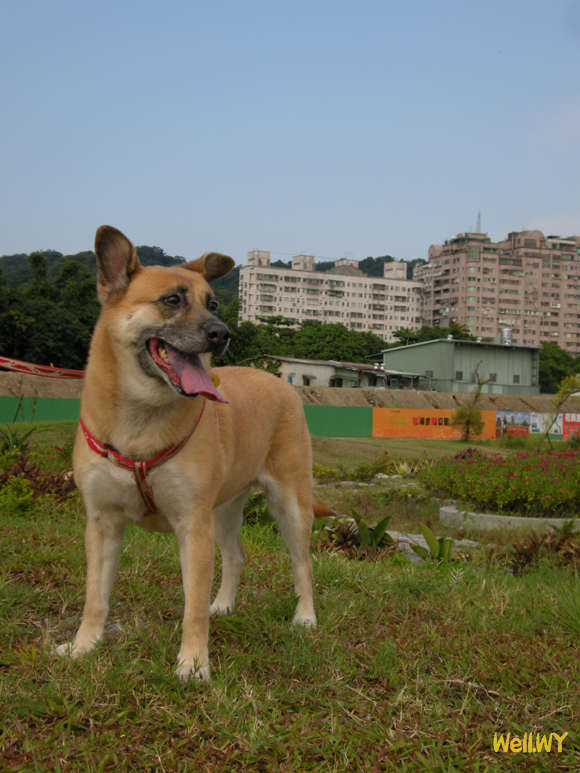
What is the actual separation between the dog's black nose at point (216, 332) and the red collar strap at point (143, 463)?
0.56 m

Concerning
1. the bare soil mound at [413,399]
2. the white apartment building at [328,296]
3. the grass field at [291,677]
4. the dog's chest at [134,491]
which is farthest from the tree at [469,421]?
the white apartment building at [328,296]

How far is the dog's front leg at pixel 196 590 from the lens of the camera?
3.18 meters

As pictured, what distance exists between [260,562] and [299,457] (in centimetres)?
141

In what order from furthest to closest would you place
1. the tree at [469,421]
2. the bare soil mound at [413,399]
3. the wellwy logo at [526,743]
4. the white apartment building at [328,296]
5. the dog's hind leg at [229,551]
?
the white apartment building at [328,296], the bare soil mound at [413,399], the tree at [469,421], the dog's hind leg at [229,551], the wellwy logo at [526,743]

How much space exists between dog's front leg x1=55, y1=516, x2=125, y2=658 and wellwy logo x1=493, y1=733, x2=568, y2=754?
207 centimetres

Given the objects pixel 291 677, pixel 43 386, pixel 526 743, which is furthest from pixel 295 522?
pixel 43 386

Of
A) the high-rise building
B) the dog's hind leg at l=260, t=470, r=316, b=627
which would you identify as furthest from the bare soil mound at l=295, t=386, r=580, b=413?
the high-rise building

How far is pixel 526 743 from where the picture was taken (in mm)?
2812

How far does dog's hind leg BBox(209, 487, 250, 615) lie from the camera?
4.32 meters

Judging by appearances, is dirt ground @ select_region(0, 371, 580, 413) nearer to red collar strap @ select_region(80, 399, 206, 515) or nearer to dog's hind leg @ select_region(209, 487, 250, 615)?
dog's hind leg @ select_region(209, 487, 250, 615)

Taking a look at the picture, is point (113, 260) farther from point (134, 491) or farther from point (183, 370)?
point (134, 491)

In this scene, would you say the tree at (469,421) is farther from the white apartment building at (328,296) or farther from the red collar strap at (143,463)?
the white apartment building at (328,296)

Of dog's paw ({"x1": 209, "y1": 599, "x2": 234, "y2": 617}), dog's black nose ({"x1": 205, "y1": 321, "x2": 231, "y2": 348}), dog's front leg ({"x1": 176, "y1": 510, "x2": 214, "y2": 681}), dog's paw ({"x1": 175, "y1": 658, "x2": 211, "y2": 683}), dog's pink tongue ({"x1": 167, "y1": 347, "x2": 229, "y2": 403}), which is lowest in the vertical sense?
dog's paw ({"x1": 209, "y1": 599, "x2": 234, "y2": 617})

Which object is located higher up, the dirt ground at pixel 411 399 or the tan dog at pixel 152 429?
the tan dog at pixel 152 429
